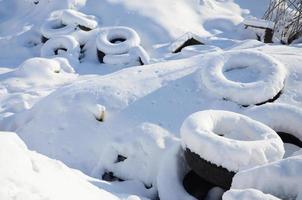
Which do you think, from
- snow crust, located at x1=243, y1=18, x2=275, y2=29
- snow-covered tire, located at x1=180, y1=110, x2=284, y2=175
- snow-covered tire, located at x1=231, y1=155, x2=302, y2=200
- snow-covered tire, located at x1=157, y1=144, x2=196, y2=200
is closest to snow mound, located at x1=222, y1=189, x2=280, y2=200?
snow-covered tire, located at x1=231, y1=155, x2=302, y2=200

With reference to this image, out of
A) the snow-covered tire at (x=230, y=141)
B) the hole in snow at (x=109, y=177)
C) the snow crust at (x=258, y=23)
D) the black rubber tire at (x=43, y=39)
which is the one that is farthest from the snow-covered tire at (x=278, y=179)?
the black rubber tire at (x=43, y=39)

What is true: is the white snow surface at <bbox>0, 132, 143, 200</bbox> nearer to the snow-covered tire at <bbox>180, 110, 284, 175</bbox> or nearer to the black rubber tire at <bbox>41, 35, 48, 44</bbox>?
the snow-covered tire at <bbox>180, 110, 284, 175</bbox>

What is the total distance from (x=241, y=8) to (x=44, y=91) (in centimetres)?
767

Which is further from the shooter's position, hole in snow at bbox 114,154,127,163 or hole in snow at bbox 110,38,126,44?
hole in snow at bbox 110,38,126,44

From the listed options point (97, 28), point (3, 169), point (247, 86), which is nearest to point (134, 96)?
point (247, 86)

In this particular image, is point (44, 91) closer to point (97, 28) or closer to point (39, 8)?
point (97, 28)

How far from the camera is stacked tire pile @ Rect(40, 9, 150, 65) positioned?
380 inches

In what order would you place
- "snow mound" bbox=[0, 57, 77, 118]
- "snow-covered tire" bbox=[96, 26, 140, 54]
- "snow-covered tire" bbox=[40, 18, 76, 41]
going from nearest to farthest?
1. "snow mound" bbox=[0, 57, 77, 118]
2. "snow-covered tire" bbox=[96, 26, 140, 54]
3. "snow-covered tire" bbox=[40, 18, 76, 41]

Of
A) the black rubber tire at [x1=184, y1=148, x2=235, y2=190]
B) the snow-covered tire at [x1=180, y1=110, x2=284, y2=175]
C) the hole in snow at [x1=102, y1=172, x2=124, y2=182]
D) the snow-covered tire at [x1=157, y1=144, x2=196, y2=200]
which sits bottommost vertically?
the hole in snow at [x1=102, y1=172, x2=124, y2=182]

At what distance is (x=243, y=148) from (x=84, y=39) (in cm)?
725

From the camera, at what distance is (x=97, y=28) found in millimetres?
10984

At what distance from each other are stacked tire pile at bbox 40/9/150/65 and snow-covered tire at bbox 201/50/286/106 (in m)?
3.46

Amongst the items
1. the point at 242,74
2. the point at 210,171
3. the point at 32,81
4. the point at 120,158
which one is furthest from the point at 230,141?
the point at 32,81

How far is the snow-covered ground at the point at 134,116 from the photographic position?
3.45m
